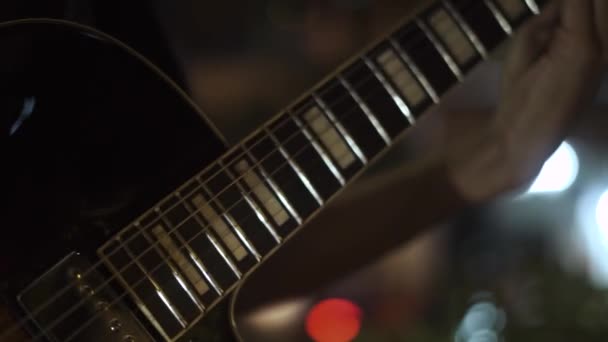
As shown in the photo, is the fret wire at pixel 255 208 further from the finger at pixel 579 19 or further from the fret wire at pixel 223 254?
the finger at pixel 579 19

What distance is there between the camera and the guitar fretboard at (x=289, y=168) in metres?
0.43

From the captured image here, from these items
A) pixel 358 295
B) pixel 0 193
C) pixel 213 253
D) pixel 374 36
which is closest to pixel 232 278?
pixel 213 253

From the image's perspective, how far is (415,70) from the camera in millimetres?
530

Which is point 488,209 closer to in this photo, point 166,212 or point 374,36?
point 374,36

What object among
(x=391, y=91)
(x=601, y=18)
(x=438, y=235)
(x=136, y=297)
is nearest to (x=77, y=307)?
(x=136, y=297)

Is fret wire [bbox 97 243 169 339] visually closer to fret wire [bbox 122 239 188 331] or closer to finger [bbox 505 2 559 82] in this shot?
fret wire [bbox 122 239 188 331]

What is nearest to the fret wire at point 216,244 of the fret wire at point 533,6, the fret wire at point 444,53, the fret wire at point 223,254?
the fret wire at point 223,254

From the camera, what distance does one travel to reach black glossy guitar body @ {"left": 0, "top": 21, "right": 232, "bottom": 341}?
412 millimetres

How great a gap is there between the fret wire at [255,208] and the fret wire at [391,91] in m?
0.14

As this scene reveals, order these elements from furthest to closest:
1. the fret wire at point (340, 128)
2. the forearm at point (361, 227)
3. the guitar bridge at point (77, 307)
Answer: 1. the forearm at point (361, 227)
2. the fret wire at point (340, 128)
3. the guitar bridge at point (77, 307)

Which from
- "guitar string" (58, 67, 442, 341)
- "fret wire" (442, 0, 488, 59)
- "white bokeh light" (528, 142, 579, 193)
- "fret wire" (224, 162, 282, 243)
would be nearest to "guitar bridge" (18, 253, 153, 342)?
"guitar string" (58, 67, 442, 341)

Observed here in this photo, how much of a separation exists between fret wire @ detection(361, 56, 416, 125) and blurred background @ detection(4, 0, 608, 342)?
0.17 m

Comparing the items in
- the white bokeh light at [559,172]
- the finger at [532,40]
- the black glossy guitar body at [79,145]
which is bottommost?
the white bokeh light at [559,172]

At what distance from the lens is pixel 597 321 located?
0.68 metres
